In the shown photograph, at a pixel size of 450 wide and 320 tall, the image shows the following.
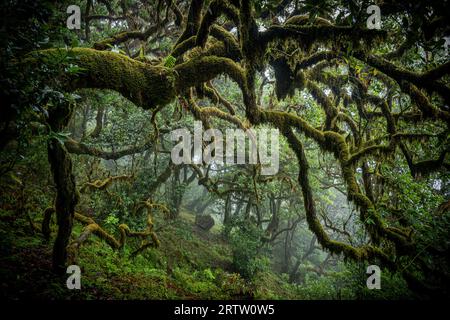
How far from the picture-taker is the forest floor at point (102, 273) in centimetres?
458

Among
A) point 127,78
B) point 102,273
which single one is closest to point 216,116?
point 127,78

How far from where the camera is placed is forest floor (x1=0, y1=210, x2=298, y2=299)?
4582 mm

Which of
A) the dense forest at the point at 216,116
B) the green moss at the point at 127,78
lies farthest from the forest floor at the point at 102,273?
the green moss at the point at 127,78

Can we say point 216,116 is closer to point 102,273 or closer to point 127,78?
point 127,78

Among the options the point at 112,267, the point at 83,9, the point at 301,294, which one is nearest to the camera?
the point at 112,267

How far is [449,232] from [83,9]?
10941mm

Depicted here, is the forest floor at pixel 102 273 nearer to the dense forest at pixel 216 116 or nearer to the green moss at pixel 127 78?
the dense forest at pixel 216 116

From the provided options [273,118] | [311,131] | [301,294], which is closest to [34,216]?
[273,118]

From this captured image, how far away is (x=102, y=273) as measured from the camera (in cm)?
613

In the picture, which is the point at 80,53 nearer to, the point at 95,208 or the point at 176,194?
the point at 95,208

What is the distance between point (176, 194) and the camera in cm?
1292

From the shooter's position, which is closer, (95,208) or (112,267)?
(112,267)
